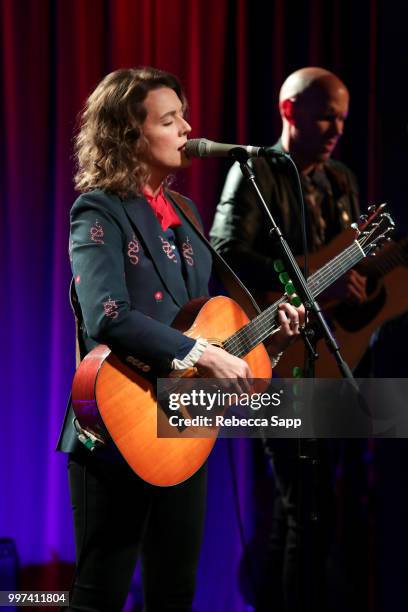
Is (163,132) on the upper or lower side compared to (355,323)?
upper

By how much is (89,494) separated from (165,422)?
24 centimetres

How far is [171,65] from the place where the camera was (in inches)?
122

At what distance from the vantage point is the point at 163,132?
196 centimetres

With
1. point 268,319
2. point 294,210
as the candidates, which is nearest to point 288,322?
point 268,319

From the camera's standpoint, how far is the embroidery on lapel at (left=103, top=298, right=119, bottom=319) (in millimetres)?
1745

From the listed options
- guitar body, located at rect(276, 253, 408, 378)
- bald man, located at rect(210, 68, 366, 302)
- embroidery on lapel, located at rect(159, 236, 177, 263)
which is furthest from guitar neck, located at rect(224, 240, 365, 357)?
guitar body, located at rect(276, 253, 408, 378)

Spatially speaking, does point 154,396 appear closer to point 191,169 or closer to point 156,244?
point 156,244

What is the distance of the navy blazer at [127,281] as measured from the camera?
5.79 ft

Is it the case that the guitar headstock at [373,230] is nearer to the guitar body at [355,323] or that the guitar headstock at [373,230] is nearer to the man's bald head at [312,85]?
the guitar body at [355,323]

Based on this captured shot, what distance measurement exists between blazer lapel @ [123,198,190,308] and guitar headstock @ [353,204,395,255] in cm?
55

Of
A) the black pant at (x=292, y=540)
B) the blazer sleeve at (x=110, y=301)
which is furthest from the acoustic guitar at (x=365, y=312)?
the blazer sleeve at (x=110, y=301)

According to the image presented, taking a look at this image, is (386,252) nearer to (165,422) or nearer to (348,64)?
(348,64)

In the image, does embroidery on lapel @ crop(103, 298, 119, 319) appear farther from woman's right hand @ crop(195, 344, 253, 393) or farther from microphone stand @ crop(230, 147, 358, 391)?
microphone stand @ crop(230, 147, 358, 391)

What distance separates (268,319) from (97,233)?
0.53 metres
